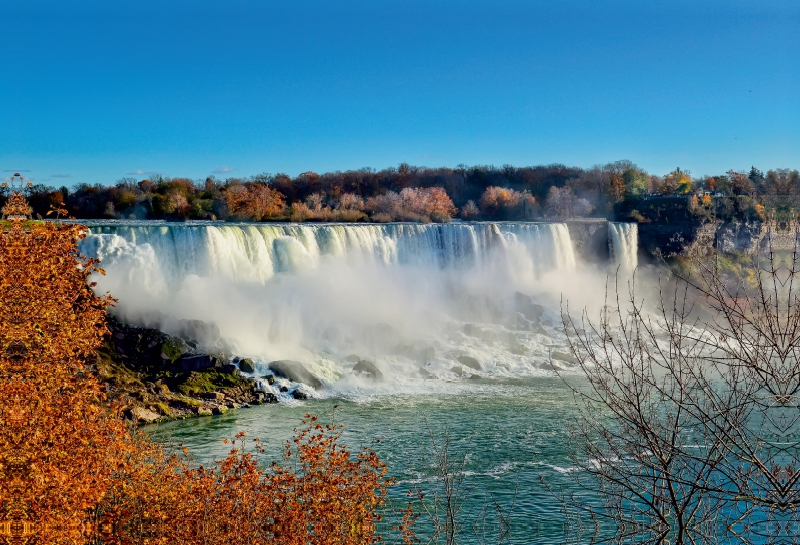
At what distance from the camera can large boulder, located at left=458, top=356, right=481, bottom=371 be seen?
29531 millimetres

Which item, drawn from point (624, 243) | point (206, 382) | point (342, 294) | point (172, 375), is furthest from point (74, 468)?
point (624, 243)

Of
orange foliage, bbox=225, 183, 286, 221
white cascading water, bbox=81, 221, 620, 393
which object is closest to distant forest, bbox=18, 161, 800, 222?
orange foliage, bbox=225, 183, 286, 221

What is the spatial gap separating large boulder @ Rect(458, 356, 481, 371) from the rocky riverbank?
8437 millimetres

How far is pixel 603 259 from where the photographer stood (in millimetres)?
48344

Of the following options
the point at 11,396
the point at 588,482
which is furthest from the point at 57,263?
the point at 588,482

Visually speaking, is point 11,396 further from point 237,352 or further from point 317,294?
point 317,294

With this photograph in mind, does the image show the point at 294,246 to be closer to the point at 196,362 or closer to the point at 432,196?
the point at 196,362

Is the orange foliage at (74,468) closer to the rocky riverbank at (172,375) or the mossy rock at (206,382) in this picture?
the rocky riverbank at (172,375)

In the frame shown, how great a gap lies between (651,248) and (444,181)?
36020mm

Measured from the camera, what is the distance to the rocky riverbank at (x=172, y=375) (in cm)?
2209

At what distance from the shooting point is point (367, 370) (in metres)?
27.6

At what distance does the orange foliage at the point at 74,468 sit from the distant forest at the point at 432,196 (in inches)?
1631

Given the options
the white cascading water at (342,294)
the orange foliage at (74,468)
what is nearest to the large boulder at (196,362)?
the white cascading water at (342,294)

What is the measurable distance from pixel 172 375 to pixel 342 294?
453 inches
